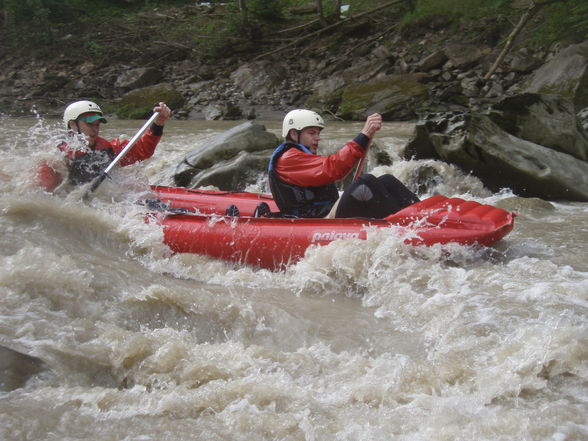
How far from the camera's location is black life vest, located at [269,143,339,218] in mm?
4559

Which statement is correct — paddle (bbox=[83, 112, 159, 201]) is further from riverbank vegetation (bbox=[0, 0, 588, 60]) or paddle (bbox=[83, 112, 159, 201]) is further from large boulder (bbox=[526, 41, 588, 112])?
riverbank vegetation (bbox=[0, 0, 588, 60])

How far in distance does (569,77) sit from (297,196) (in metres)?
7.11

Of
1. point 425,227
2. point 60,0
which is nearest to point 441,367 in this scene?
point 425,227

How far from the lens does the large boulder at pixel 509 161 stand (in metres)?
Answer: 6.73

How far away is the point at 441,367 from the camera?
2.86 m

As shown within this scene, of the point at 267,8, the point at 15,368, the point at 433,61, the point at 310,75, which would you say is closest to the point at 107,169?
the point at 15,368

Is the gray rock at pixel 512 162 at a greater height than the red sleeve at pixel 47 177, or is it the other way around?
the red sleeve at pixel 47 177

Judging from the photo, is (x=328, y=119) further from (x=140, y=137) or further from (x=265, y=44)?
(x=140, y=137)

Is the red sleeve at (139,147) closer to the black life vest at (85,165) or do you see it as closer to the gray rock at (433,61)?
the black life vest at (85,165)

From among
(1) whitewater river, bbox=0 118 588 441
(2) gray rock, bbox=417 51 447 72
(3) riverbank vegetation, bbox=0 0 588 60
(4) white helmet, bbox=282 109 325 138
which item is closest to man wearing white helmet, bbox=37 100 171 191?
(1) whitewater river, bbox=0 118 588 441

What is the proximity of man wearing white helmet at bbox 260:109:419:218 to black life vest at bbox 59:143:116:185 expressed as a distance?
6.23 feet

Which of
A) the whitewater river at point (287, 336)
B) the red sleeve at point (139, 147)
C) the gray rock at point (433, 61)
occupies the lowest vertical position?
the whitewater river at point (287, 336)

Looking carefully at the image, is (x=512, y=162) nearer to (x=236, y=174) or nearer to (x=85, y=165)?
(x=236, y=174)

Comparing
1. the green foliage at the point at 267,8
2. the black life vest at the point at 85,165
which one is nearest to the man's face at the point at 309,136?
the black life vest at the point at 85,165
